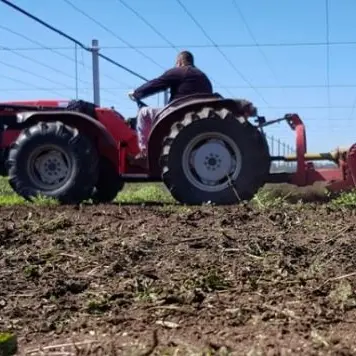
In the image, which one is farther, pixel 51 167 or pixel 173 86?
pixel 51 167

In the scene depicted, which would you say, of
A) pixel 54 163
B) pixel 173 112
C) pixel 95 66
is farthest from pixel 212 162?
pixel 95 66

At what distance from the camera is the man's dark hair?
865cm

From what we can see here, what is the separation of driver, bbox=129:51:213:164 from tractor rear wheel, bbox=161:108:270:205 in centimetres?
43

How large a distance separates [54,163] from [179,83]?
1634 millimetres

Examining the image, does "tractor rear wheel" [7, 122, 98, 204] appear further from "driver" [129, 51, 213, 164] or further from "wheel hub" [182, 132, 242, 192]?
"wheel hub" [182, 132, 242, 192]

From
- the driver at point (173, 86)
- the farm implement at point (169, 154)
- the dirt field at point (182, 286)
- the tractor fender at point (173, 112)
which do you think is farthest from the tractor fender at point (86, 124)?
the dirt field at point (182, 286)

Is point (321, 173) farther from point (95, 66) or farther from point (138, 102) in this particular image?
point (95, 66)

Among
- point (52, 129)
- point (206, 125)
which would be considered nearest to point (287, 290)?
point (206, 125)

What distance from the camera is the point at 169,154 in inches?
322

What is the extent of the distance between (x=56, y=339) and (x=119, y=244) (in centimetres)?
177

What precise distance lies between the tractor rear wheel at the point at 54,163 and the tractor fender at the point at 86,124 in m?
0.18

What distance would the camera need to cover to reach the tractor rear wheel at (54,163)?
8.55m

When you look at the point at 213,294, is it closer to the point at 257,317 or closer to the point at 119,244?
the point at 257,317

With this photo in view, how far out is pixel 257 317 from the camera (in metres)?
3.15
